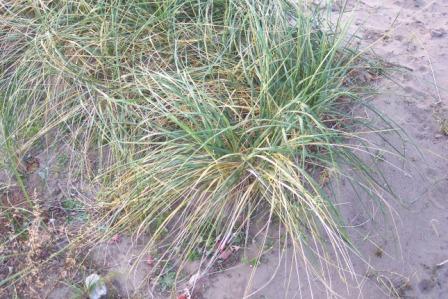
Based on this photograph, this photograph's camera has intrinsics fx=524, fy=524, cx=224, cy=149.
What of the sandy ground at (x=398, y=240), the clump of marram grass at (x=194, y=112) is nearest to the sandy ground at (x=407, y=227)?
the sandy ground at (x=398, y=240)

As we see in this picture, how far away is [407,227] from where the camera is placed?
2.40m

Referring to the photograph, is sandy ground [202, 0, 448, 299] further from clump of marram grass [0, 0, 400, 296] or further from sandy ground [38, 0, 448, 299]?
clump of marram grass [0, 0, 400, 296]

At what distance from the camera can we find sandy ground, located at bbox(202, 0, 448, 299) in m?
2.24

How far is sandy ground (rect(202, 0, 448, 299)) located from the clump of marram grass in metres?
0.11

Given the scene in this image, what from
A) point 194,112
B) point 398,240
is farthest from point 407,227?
point 194,112

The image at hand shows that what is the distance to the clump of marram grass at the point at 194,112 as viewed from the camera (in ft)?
7.64

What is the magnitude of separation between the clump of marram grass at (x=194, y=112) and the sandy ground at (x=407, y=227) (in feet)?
0.35

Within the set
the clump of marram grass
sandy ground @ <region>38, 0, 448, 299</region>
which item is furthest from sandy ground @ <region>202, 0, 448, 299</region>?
the clump of marram grass

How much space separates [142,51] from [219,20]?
55 cm

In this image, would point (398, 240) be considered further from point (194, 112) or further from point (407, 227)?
point (194, 112)

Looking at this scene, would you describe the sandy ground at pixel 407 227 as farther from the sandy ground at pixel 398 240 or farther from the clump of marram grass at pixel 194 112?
the clump of marram grass at pixel 194 112

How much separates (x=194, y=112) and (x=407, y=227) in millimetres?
1114

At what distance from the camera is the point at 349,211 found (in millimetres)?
2453

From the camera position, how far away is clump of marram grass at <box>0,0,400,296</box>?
2328 mm
